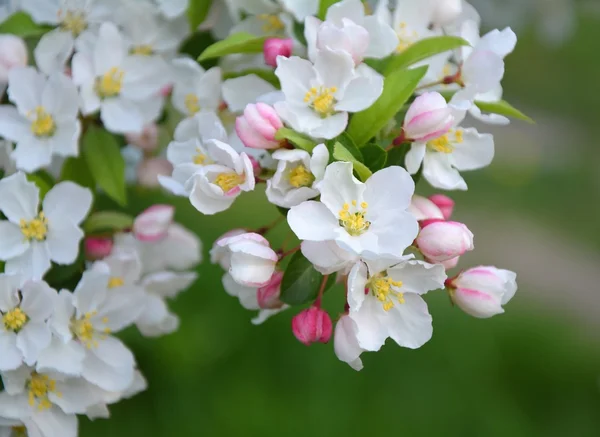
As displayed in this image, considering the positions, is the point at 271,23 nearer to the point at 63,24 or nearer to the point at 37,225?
the point at 63,24

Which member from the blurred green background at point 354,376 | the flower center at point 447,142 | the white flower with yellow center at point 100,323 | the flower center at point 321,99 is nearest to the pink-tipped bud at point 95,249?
the white flower with yellow center at point 100,323

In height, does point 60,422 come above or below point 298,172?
below

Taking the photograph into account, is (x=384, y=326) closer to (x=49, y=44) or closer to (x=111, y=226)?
(x=111, y=226)

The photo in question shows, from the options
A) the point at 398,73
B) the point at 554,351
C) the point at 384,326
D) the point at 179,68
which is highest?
the point at 398,73

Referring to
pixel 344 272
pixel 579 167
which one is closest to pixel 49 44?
pixel 344 272

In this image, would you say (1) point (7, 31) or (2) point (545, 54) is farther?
(2) point (545, 54)

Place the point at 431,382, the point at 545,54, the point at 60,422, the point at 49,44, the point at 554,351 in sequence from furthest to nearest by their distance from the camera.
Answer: the point at 545,54, the point at 554,351, the point at 431,382, the point at 49,44, the point at 60,422

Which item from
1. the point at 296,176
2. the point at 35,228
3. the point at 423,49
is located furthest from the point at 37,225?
the point at 423,49
